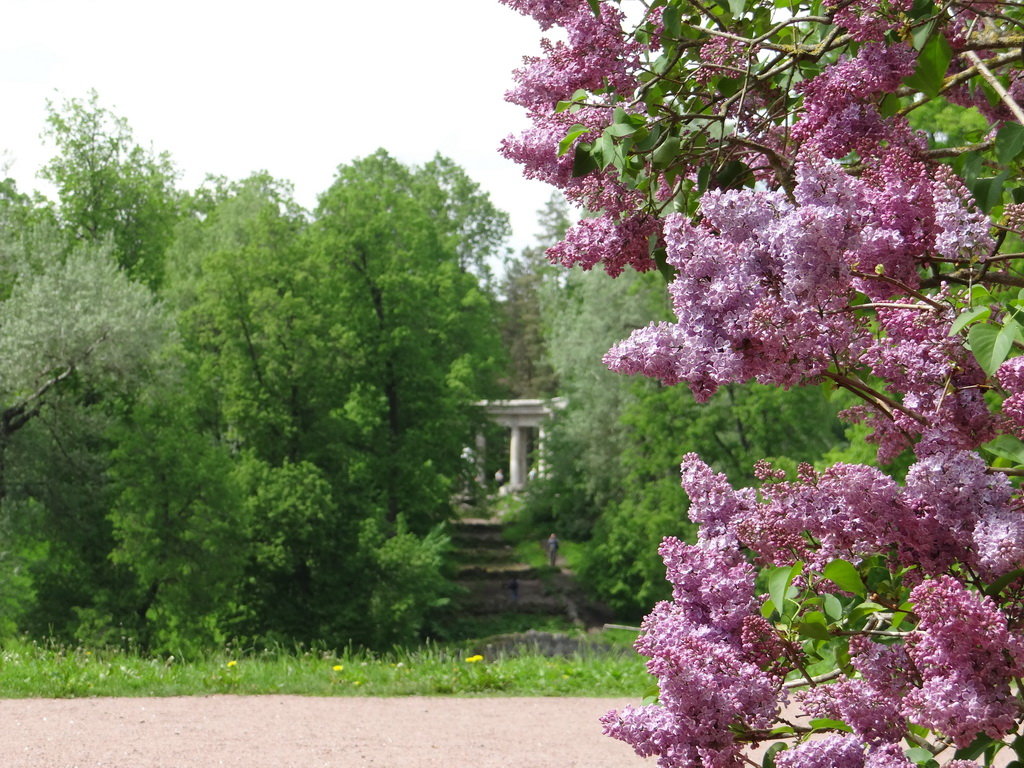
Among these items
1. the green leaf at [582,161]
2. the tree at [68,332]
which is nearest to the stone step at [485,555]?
the tree at [68,332]

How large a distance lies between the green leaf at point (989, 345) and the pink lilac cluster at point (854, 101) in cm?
87

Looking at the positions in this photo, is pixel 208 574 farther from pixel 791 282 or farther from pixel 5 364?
pixel 791 282

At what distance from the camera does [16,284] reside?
24.3m

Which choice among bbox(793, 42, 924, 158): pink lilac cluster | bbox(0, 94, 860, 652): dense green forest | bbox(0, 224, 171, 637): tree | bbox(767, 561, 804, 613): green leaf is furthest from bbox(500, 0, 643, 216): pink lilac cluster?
bbox(0, 224, 171, 637): tree

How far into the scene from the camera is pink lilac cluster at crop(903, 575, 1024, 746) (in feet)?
7.27

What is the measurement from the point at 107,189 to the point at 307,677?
24.5 meters

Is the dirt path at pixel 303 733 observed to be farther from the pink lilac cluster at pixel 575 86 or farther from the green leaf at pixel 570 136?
the green leaf at pixel 570 136

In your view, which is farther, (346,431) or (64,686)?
(346,431)

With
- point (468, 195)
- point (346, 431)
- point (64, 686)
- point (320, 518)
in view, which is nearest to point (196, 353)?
point (346, 431)

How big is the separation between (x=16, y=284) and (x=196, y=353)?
526 cm

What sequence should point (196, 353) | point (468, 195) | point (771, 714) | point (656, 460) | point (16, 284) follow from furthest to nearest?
point (468, 195) < point (196, 353) < point (656, 460) < point (16, 284) < point (771, 714)

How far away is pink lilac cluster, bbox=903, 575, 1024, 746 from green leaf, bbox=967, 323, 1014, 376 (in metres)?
0.43

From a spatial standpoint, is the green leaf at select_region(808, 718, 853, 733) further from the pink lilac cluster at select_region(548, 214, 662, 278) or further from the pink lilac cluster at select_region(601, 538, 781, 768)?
the pink lilac cluster at select_region(548, 214, 662, 278)

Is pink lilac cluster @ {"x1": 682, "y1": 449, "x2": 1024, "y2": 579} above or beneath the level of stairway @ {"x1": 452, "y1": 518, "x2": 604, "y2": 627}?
above
